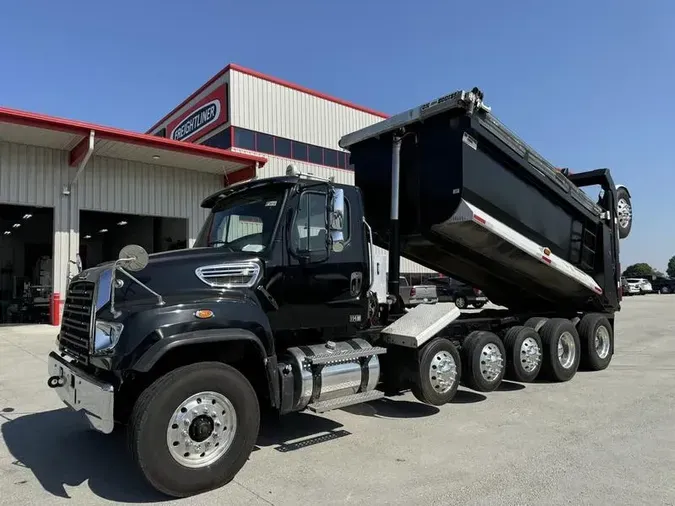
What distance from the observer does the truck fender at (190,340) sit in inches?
156

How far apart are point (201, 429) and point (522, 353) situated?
5177 millimetres

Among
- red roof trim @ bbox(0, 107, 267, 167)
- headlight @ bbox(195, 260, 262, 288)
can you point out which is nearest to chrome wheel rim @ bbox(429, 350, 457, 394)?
headlight @ bbox(195, 260, 262, 288)

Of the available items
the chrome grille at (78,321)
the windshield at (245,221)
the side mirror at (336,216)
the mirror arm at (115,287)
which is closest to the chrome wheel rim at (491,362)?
the side mirror at (336,216)

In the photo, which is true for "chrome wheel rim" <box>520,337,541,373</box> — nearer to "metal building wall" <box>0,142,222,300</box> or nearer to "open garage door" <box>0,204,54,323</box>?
"metal building wall" <box>0,142,222,300</box>

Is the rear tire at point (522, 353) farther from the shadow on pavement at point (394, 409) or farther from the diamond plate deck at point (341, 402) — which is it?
the diamond plate deck at point (341, 402)

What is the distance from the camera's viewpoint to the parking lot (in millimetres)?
4035

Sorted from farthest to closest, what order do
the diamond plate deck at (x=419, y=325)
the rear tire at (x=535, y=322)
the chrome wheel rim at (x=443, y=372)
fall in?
the rear tire at (x=535, y=322) < the chrome wheel rim at (x=443, y=372) < the diamond plate deck at (x=419, y=325)

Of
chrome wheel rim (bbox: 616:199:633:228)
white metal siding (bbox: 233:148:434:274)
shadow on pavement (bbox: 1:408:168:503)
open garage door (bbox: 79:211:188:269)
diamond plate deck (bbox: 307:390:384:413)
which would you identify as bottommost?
shadow on pavement (bbox: 1:408:168:503)

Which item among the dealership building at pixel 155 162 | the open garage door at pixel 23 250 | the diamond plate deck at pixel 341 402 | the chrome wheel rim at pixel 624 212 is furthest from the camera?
the open garage door at pixel 23 250

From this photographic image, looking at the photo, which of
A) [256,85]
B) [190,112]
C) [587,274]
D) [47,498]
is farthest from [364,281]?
[190,112]

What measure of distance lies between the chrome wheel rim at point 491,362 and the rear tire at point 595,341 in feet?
8.54

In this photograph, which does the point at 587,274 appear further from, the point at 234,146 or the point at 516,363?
the point at 234,146

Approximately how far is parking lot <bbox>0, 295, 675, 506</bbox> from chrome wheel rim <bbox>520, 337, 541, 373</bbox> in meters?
0.34

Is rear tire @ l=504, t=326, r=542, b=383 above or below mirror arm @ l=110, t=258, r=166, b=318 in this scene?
below
